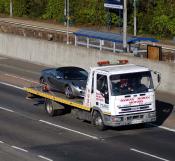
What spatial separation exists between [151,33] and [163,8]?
259cm

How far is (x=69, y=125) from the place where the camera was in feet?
100

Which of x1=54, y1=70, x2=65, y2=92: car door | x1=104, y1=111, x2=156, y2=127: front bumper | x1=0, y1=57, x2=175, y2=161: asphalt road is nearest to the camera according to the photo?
x1=0, y1=57, x2=175, y2=161: asphalt road

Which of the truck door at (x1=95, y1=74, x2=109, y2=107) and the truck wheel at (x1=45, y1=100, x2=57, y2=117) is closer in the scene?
the truck door at (x1=95, y1=74, x2=109, y2=107)

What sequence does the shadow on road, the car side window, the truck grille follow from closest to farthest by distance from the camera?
the truck grille < the shadow on road < the car side window

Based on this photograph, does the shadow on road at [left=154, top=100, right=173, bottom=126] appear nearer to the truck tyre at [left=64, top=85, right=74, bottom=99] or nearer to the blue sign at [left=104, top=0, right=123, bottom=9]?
the truck tyre at [left=64, top=85, right=74, bottom=99]

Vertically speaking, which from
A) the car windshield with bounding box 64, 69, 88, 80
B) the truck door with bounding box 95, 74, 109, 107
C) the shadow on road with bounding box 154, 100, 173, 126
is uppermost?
the truck door with bounding box 95, 74, 109, 107

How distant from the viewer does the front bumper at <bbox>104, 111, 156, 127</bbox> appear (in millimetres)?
28734

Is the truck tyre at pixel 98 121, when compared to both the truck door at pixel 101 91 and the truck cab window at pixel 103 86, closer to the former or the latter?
the truck door at pixel 101 91

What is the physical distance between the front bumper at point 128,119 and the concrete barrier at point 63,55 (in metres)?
8.30

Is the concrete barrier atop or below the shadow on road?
atop

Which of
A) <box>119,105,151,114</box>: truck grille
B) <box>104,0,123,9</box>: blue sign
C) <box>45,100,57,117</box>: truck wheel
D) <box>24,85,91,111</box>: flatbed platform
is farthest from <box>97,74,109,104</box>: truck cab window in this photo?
<box>104,0,123,9</box>: blue sign

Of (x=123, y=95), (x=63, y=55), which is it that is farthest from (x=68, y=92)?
(x=63, y=55)

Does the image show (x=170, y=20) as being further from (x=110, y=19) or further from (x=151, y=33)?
(x=110, y=19)

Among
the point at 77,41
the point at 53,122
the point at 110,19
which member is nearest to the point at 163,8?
the point at 110,19
